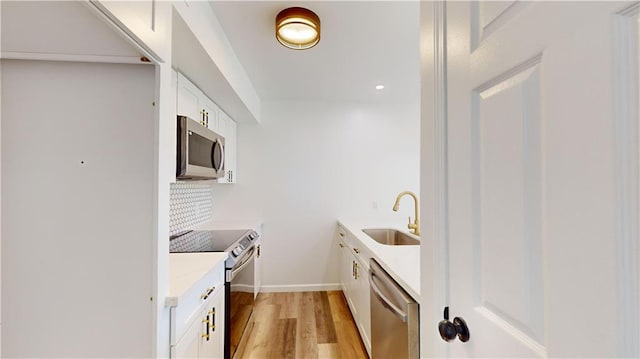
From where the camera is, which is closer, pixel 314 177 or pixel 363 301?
pixel 363 301

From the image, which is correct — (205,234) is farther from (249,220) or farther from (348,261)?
(348,261)

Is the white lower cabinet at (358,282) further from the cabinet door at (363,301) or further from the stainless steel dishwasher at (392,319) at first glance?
the stainless steel dishwasher at (392,319)

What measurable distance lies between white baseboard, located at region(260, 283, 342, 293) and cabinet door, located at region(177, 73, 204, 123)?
2.22m

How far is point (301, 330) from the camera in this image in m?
2.53

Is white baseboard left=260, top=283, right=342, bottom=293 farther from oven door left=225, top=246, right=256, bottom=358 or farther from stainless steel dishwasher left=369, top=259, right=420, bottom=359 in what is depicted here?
stainless steel dishwasher left=369, top=259, right=420, bottom=359

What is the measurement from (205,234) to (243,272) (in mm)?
708

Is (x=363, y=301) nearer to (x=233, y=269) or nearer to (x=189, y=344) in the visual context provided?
(x=233, y=269)

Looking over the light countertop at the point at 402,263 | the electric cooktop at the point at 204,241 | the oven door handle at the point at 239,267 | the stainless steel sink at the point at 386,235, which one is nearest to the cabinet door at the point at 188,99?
the electric cooktop at the point at 204,241

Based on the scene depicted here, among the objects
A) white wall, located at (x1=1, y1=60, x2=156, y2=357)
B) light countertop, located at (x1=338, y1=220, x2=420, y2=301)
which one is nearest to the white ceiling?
white wall, located at (x1=1, y1=60, x2=156, y2=357)

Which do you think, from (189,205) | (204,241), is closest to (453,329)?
(204,241)

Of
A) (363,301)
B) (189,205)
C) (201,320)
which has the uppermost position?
(189,205)

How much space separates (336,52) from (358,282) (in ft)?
6.29

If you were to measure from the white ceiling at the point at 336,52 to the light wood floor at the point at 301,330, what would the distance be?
2.30 metres

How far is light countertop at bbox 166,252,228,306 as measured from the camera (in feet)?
3.68
